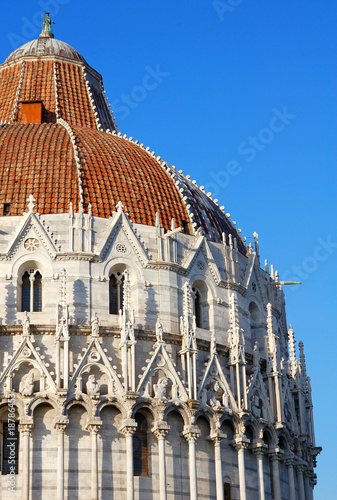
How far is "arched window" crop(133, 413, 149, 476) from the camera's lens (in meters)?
42.2

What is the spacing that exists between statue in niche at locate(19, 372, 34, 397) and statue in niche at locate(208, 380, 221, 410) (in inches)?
262

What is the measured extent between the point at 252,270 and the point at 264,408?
6.19 meters

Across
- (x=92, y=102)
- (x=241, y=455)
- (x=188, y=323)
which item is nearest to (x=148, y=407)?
(x=188, y=323)

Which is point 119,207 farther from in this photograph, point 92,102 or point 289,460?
point 289,460

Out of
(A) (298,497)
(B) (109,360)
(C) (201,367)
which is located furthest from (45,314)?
(A) (298,497)

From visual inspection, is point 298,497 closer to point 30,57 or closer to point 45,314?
point 45,314

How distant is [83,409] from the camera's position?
42094 mm

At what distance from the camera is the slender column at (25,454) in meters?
40.3

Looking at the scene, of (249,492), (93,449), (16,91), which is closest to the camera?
(93,449)

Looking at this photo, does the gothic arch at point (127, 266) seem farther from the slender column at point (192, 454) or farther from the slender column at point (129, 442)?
the slender column at point (192, 454)

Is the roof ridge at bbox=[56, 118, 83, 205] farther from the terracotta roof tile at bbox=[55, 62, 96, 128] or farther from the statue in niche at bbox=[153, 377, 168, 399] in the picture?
the statue in niche at bbox=[153, 377, 168, 399]

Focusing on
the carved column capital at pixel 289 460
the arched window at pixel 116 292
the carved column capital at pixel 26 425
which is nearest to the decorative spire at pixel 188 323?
the arched window at pixel 116 292

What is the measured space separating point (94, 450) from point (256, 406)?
733 cm

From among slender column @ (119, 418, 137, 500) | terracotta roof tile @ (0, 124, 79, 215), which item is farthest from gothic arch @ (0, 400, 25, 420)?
terracotta roof tile @ (0, 124, 79, 215)
